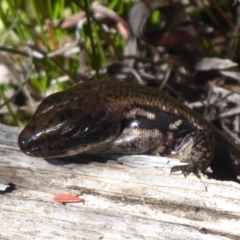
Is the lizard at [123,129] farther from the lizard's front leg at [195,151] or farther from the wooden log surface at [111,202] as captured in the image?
the wooden log surface at [111,202]

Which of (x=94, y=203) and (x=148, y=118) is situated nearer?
(x=94, y=203)

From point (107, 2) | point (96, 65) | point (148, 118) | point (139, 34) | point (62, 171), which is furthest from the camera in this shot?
point (107, 2)

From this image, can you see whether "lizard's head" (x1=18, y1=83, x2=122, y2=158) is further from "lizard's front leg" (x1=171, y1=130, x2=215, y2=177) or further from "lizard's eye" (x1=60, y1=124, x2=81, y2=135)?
"lizard's front leg" (x1=171, y1=130, x2=215, y2=177)

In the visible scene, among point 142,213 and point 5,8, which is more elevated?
point 5,8

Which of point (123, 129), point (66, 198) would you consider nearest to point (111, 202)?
point (66, 198)

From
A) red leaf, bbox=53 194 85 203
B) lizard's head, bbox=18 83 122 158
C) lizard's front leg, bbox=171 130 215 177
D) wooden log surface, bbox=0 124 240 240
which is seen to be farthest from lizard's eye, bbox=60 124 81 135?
lizard's front leg, bbox=171 130 215 177

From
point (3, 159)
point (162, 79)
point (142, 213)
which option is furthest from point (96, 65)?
point (142, 213)

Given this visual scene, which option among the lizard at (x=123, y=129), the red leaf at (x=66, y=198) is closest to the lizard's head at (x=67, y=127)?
the lizard at (x=123, y=129)

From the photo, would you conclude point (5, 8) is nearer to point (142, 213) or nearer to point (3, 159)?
point (3, 159)
